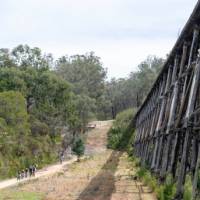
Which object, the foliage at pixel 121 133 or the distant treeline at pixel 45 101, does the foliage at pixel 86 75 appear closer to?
the distant treeline at pixel 45 101

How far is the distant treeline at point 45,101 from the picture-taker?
3922cm

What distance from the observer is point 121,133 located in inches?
2405

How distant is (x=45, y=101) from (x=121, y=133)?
34.6 ft

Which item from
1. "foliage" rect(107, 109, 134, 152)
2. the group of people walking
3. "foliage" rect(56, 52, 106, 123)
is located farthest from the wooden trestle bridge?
"foliage" rect(56, 52, 106, 123)

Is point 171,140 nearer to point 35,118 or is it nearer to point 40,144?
point 40,144

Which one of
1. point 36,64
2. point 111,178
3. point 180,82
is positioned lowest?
point 111,178

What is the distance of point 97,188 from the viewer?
19984 millimetres

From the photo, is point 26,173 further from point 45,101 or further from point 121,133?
point 121,133

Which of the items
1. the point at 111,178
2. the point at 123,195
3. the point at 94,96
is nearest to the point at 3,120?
the point at 111,178

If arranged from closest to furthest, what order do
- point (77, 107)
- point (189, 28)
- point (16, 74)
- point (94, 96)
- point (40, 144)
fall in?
1. point (189, 28)
2. point (40, 144)
3. point (16, 74)
4. point (77, 107)
5. point (94, 96)

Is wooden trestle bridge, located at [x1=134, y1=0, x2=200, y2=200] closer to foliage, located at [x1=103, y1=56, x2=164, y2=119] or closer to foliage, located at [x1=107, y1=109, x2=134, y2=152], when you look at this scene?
foliage, located at [x1=107, y1=109, x2=134, y2=152]

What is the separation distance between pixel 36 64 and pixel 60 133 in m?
8.18

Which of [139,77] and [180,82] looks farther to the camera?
[139,77]

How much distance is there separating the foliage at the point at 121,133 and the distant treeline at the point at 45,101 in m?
4.31
